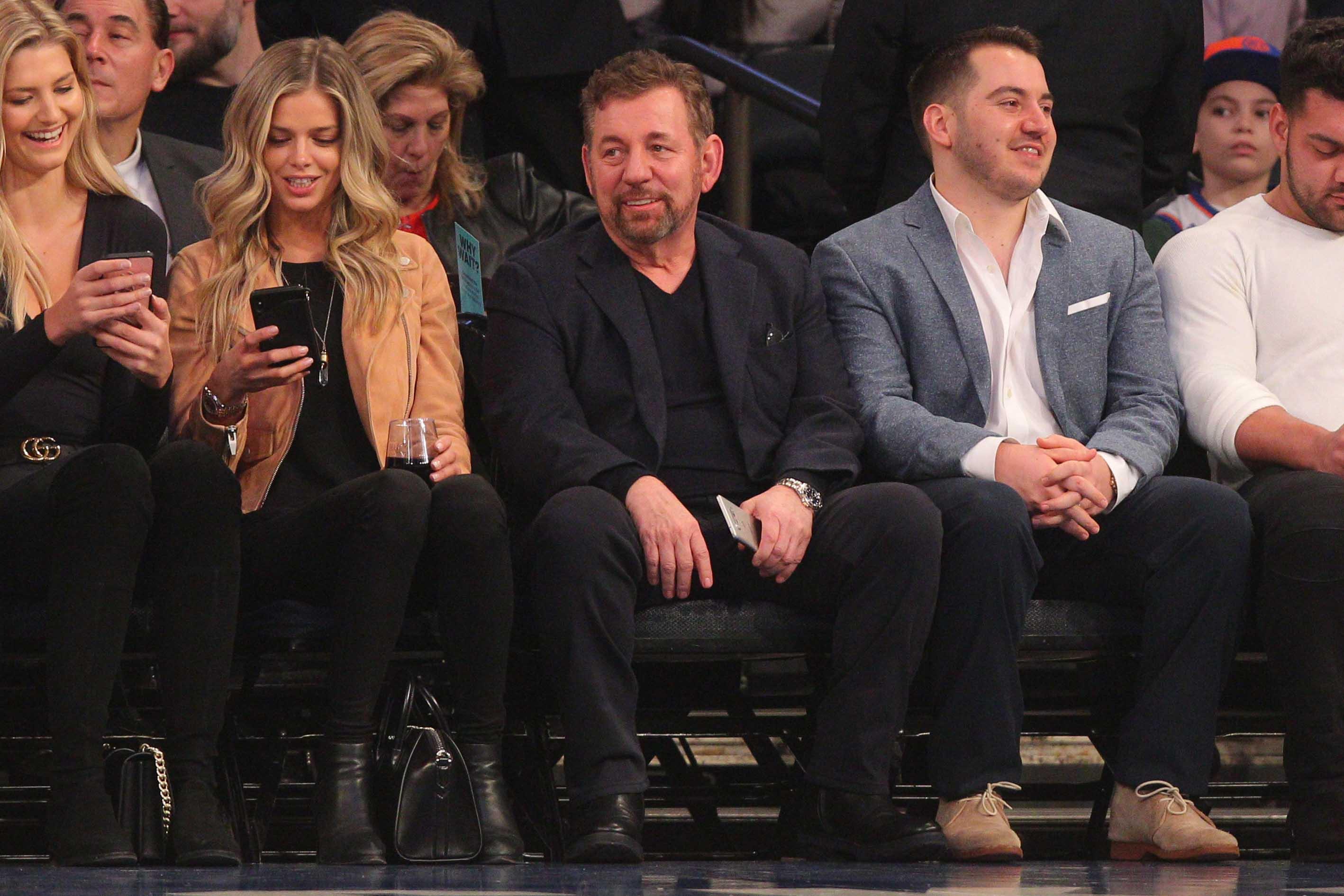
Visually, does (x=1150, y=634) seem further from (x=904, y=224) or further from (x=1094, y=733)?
(x=904, y=224)

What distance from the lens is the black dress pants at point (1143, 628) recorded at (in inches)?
117

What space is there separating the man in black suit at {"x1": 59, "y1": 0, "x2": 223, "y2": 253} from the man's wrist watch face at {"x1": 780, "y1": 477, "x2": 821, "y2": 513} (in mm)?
1502

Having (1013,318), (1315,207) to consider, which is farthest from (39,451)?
(1315,207)

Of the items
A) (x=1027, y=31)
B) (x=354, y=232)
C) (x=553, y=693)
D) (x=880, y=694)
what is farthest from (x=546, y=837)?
(x=1027, y=31)

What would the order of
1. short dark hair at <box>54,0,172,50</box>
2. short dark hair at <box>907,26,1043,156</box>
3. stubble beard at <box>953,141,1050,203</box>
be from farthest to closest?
1. short dark hair at <box>54,0,172,50</box>
2. short dark hair at <box>907,26,1043,156</box>
3. stubble beard at <box>953,141,1050,203</box>

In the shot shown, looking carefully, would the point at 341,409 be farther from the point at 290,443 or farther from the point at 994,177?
the point at 994,177

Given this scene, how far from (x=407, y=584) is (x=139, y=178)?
1515 millimetres

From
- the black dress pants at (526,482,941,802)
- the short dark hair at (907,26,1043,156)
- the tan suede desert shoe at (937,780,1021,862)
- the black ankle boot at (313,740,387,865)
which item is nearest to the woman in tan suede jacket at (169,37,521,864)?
the black ankle boot at (313,740,387,865)

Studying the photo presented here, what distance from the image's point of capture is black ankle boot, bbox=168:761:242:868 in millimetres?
2688

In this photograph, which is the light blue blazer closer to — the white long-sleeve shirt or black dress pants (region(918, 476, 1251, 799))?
the white long-sleeve shirt

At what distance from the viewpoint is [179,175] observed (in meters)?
3.94

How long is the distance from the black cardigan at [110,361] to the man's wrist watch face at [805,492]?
113 centimetres

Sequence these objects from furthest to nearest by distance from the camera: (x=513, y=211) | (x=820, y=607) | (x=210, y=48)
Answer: (x=210, y=48) → (x=513, y=211) → (x=820, y=607)

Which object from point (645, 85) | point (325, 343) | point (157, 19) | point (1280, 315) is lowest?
point (325, 343)
